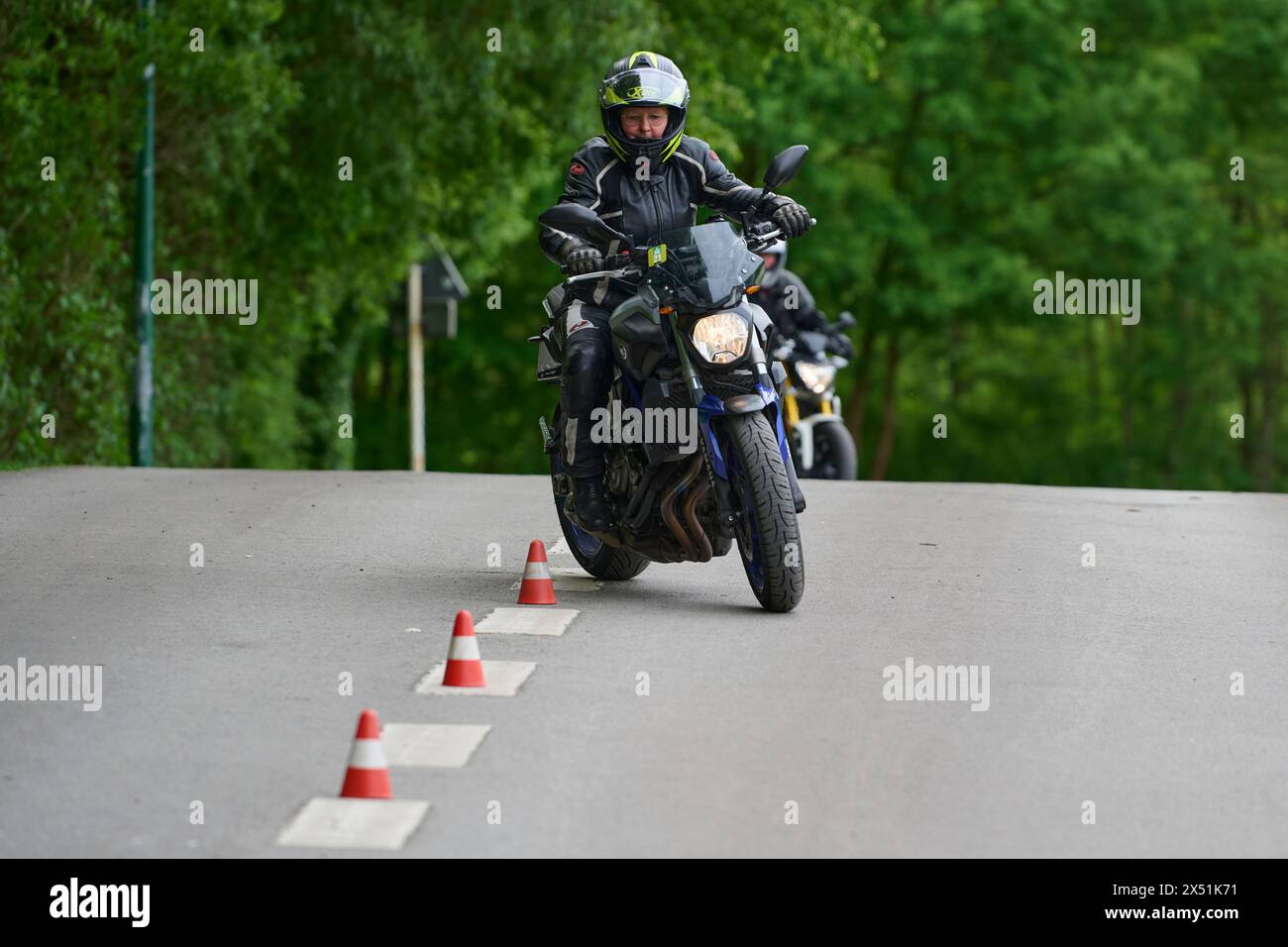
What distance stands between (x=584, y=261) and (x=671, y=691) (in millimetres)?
2354

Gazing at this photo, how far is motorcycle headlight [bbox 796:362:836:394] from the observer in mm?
17344

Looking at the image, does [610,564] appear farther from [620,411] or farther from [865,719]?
[865,719]

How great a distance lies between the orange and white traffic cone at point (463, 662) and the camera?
784 centimetres

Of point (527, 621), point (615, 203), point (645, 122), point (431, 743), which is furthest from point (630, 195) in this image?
point (431, 743)

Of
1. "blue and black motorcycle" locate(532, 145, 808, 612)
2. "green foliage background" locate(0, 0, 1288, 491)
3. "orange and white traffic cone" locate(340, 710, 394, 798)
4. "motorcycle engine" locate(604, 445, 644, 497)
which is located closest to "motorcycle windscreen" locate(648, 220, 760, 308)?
"blue and black motorcycle" locate(532, 145, 808, 612)

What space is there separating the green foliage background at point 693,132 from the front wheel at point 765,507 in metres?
10.7

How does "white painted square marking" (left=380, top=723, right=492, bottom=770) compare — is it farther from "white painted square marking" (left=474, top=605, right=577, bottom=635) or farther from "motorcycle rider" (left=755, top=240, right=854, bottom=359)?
"motorcycle rider" (left=755, top=240, right=854, bottom=359)

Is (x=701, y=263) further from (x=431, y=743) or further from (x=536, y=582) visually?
(x=431, y=743)

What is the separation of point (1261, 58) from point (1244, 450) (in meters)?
8.47

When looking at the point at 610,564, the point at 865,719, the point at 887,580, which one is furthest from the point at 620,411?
the point at 865,719

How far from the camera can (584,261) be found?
→ 961 centimetres

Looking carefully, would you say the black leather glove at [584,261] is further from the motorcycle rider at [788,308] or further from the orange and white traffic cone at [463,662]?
the motorcycle rider at [788,308]

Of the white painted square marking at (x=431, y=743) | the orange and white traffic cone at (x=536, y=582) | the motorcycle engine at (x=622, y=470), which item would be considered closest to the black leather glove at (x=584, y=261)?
the motorcycle engine at (x=622, y=470)
